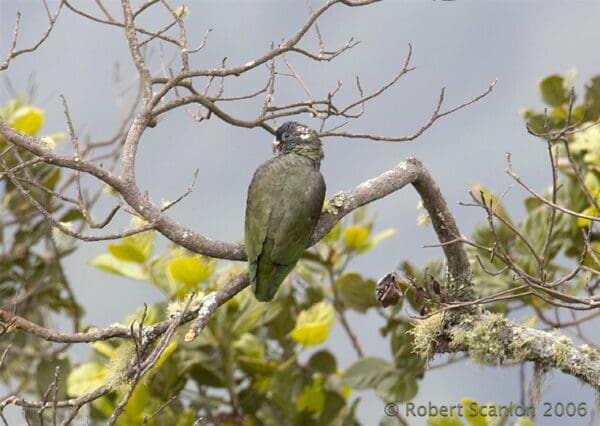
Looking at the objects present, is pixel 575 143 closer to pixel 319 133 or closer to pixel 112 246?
pixel 319 133

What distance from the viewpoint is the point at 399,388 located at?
4.18 metres

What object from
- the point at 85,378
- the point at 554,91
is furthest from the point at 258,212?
the point at 554,91

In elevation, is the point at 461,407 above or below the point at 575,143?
below

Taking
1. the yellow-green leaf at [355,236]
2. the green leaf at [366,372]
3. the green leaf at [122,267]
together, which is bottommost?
the green leaf at [366,372]

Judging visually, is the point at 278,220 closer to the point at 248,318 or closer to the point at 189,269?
the point at 189,269

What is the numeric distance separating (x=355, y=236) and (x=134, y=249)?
1.00 metres

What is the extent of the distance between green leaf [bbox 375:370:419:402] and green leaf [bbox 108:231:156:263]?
1.16 m

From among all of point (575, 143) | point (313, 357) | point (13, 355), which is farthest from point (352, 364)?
point (13, 355)

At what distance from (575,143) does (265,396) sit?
74.3 inches

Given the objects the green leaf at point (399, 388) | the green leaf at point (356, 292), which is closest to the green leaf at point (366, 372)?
the green leaf at point (399, 388)

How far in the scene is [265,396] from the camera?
4.54 meters

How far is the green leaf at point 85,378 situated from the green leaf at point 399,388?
1.18 meters

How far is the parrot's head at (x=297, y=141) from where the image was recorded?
3.62m

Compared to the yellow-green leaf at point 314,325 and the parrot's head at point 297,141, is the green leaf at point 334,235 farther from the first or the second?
the parrot's head at point 297,141
